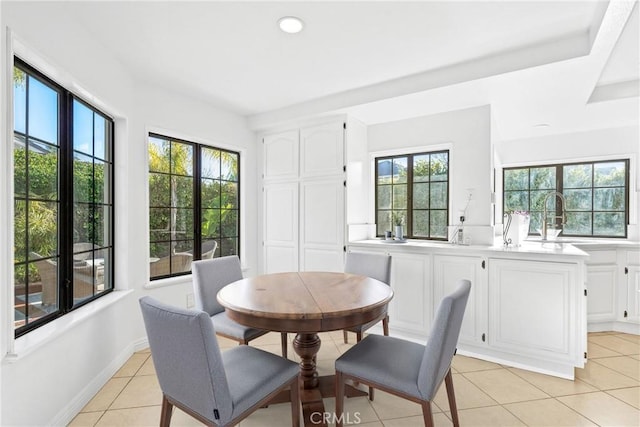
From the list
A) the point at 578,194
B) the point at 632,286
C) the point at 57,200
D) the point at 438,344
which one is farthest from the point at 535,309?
the point at 57,200

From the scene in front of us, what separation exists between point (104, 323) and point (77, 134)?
1405mm

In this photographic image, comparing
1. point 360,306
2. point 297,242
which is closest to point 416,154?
point 297,242

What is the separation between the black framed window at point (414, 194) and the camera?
11.4ft

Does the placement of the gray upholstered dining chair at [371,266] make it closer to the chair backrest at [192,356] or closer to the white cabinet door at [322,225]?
the white cabinet door at [322,225]

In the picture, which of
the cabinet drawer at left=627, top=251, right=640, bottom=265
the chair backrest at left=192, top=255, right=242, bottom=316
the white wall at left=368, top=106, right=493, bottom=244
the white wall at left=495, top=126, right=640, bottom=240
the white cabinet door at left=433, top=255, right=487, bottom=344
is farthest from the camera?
the white wall at left=495, top=126, right=640, bottom=240

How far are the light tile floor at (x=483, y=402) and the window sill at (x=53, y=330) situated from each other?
1.97ft

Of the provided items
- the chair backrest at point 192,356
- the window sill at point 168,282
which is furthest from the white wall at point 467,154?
the window sill at point 168,282

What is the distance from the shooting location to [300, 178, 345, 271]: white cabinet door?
3.51 metres

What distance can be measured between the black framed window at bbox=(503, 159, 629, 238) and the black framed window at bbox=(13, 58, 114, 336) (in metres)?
4.55

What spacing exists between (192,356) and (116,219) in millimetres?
1959

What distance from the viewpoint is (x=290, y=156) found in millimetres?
3855

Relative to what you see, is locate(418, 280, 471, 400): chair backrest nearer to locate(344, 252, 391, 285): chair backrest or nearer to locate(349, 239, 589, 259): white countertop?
locate(344, 252, 391, 285): chair backrest

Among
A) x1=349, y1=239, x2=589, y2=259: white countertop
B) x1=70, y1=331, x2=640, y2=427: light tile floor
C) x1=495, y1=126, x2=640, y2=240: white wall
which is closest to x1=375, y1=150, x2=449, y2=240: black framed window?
x1=349, y1=239, x2=589, y2=259: white countertop

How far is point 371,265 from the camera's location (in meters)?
2.84
